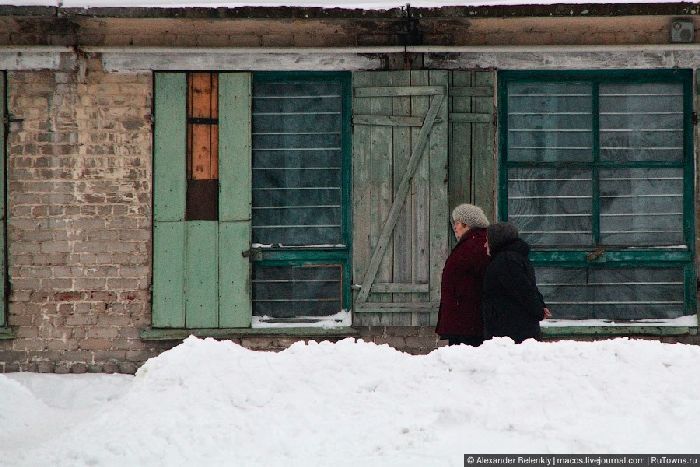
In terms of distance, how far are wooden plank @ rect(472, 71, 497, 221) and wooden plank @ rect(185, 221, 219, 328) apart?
2196 millimetres

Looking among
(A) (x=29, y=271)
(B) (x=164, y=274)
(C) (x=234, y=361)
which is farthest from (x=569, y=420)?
(A) (x=29, y=271)

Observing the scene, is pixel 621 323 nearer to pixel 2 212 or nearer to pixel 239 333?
pixel 239 333

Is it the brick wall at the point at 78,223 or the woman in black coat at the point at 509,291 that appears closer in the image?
the woman in black coat at the point at 509,291

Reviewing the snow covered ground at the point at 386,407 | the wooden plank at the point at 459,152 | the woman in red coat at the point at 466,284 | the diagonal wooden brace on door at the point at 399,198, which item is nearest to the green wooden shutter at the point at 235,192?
the diagonal wooden brace on door at the point at 399,198

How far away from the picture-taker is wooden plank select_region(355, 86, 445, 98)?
28.6ft

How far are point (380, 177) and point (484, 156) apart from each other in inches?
34.6

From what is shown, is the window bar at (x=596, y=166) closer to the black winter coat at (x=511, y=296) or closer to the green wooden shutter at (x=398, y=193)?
the green wooden shutter at (x=398, y=193)

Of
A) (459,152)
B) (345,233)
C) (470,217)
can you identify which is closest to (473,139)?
(459,152)

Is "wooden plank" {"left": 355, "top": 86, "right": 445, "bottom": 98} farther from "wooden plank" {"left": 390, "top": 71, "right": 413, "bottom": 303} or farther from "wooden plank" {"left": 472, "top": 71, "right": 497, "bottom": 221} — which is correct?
"wooden plank" {"left": 472, "top": 71, "right": 497, "bottom": 221}

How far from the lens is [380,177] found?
28.7ft

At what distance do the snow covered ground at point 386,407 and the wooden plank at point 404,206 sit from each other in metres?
2.88

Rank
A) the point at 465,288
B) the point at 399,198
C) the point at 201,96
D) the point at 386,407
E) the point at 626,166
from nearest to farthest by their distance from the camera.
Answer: the point at 386,407 < the point at 465,288 < the point at 399,198 < the point at 201,96 < the point at 626,166

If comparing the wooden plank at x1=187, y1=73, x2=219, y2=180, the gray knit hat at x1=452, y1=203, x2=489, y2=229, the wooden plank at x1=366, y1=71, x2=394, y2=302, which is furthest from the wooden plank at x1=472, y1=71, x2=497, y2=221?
the wooden plank at x1=187, y1=73, x2=219, y2=180

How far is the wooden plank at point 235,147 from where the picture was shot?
8742mm
